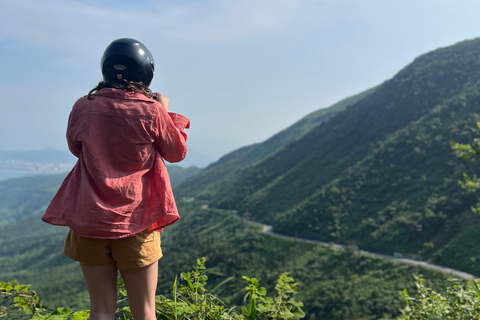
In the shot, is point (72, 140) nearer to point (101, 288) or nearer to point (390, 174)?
point (101, 288)

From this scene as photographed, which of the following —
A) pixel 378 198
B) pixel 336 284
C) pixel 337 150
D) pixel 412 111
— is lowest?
pixel 336 284

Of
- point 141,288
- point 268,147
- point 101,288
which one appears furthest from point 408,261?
point 268,147

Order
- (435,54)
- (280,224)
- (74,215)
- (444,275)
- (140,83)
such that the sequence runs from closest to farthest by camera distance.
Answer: (74,215), (140,83), (444,275), (280,224), (435,54)

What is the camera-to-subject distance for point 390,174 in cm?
5709

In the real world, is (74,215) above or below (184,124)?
below

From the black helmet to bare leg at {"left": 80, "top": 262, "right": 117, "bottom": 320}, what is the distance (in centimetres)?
118

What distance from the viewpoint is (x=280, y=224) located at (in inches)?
2250

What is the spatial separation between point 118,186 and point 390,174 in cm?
6057

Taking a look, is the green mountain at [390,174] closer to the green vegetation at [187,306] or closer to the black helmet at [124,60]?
the green vegetation at [187,306]

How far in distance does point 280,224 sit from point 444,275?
1123 inches

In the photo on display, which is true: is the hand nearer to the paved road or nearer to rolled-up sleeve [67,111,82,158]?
rolled-up sleeve [67,111,82,158]

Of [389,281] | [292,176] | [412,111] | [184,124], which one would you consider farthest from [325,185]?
[184,124]

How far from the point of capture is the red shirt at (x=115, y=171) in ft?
6.47

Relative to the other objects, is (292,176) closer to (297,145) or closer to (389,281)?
(297,145)
